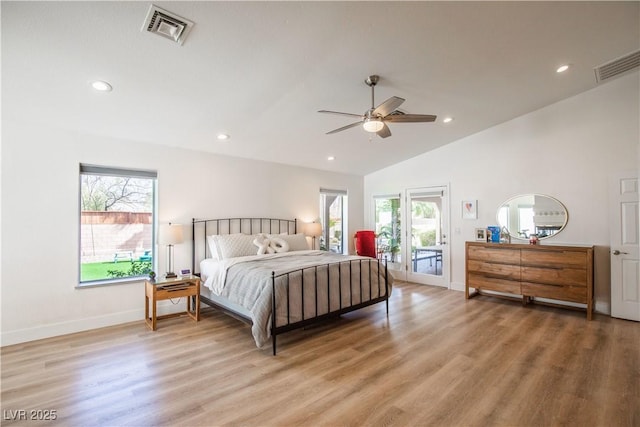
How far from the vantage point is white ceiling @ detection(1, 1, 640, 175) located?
214 centimetres

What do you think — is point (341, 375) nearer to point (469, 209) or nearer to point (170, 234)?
point (170, 234)

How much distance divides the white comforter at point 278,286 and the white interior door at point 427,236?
6.99ft

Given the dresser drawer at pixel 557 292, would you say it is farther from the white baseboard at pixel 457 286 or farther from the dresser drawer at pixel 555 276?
the white baseboard at pixel 457 286

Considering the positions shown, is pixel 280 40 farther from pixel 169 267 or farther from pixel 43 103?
pixel 169 267

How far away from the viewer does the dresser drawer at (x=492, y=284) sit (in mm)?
4695

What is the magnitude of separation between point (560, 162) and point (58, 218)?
708 centimetres

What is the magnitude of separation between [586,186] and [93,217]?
7048mm

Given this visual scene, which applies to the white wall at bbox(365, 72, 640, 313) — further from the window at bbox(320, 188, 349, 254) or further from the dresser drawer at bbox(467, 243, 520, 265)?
the window at bbox(320, 188, 349, 254)

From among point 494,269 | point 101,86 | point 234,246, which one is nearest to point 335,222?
point 234,246

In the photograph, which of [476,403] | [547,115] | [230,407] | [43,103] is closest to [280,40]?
[43,103]

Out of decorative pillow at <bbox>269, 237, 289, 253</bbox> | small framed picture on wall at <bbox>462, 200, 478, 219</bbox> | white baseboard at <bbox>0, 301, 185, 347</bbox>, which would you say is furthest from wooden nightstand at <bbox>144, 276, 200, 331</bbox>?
small framed picture on wall at <bbox>462, 200, 478, 219</bbox>

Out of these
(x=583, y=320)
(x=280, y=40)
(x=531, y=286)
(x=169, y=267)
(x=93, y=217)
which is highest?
(x=280, y=40)

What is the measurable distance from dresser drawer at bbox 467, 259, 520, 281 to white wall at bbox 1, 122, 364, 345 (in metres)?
4.62

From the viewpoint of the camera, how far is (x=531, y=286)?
453 centimetres
